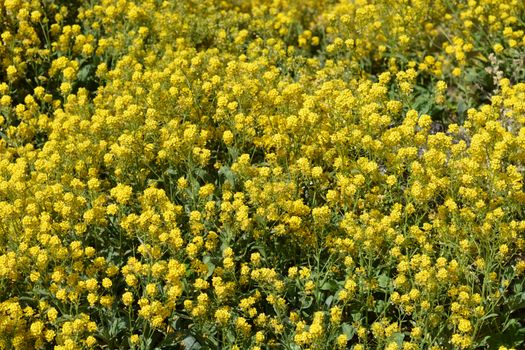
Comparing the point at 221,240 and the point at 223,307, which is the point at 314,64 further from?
the point at 223,307

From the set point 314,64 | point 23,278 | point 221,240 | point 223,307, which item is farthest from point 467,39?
point 23,278

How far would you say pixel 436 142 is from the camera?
259 inches

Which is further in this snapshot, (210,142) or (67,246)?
(210,142)

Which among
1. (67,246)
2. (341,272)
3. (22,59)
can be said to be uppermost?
(22,59)

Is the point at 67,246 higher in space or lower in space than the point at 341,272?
higher

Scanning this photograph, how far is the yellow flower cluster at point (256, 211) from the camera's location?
18.7 ft

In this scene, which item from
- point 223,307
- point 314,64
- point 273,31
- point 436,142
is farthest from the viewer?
point 273,31

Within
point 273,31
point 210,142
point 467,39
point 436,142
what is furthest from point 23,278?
point 467,39

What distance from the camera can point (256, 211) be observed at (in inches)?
246

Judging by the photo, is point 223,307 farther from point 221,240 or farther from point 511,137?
point 511,137

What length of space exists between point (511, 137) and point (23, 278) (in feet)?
13.3

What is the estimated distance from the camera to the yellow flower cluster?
18.7 ft

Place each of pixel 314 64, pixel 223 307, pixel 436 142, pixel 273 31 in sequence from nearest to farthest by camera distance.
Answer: pixel 223 307
pixel 436 142
pixel 314 64
pixel 273 31

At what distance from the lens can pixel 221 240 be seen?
629 cm
